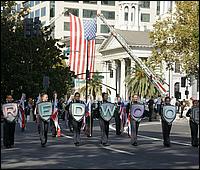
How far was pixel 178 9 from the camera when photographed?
39.3 meters

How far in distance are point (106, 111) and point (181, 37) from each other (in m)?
21.8

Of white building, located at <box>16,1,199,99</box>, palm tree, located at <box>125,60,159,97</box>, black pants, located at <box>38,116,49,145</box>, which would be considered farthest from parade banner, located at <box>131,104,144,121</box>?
white building, located at <box>16,1,199,99</box>

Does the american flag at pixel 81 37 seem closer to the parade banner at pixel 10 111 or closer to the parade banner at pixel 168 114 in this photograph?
the parade banner at pixel 168 114

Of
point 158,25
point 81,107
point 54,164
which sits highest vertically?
point 158,25

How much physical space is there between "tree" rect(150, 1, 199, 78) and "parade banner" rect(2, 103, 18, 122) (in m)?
21.7

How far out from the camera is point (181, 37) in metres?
38.8

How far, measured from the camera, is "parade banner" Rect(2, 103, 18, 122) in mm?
17031

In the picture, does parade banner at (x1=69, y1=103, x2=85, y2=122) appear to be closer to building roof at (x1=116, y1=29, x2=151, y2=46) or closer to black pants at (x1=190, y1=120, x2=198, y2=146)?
black pants at (x1=190, y1=120, x2=198, y2=146)

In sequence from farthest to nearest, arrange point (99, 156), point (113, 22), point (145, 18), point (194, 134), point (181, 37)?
1. point (113, 22)
2. point (145, 18)
3. point (181, 37)
4. point (194, 134)
5. point (99, 156)

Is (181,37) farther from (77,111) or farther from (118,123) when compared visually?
(77,111)

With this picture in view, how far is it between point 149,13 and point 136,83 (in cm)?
3853

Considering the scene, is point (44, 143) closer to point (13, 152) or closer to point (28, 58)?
point (13, 152)

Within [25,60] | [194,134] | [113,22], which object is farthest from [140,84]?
[194,134]

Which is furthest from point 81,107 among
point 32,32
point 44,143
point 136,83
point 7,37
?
point 136,83
